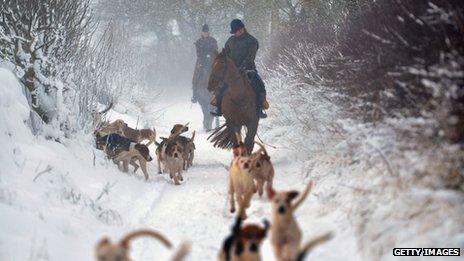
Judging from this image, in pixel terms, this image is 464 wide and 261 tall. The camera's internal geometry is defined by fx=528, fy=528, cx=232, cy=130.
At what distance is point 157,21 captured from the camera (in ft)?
132

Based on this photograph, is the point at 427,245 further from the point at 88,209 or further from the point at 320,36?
the point at 320,36

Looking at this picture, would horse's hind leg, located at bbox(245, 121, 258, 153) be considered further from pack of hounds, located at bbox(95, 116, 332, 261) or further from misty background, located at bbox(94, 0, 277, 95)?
misty background, located at bbox(94, 0, 277, 95)

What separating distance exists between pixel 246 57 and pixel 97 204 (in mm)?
4703

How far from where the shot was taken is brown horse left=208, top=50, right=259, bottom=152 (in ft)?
31.1

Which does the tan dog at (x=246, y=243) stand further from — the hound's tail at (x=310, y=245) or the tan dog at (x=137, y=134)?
the tan dog at (x=137, y=134)

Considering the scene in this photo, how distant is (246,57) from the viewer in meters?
10.4

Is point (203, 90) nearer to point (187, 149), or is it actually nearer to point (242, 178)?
point (187, 149)

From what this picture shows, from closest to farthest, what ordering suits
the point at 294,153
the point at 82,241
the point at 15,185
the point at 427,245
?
the point at 427,245 < the point at 82,241 < the point at 15,185 < the point at 294,153

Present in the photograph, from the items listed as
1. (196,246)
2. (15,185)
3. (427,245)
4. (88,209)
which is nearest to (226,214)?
(196,246)

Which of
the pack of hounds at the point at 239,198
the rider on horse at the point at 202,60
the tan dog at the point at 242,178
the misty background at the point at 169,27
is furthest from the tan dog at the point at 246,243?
the misty background at the point at 169,27

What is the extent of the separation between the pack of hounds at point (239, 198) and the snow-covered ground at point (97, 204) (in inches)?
11.8

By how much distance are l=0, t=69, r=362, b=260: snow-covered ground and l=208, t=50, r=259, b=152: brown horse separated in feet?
3.07

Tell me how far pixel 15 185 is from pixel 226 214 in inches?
102

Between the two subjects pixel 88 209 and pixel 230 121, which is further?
pixel 230 121
